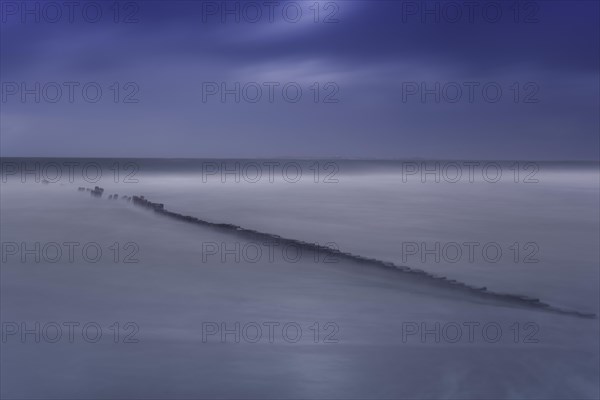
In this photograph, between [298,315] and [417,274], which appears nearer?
[298,315]

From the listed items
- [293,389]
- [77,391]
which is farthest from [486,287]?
[77,391]

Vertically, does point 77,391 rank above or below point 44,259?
below

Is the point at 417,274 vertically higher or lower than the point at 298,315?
higher

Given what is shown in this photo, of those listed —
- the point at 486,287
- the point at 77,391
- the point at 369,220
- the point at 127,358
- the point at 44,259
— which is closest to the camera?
the point at 77,391

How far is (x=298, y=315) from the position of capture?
479cm

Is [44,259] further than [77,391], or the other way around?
[44,259]

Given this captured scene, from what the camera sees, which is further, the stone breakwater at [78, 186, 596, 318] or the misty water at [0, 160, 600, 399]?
the stone breakwater at [78, 186, 596, 318]

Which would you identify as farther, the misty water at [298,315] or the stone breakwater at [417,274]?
the stone breakwater at [417,274]

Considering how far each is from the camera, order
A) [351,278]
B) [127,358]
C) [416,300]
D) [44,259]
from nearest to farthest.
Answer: [127,358], [416,300], [351,278], [44,259]

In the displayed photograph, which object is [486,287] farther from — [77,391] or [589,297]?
[77,391]

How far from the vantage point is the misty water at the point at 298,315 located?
134 inches

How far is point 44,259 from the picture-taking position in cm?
703

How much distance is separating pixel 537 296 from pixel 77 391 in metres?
4.35

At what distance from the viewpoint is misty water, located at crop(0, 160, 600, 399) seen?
3.40 m
